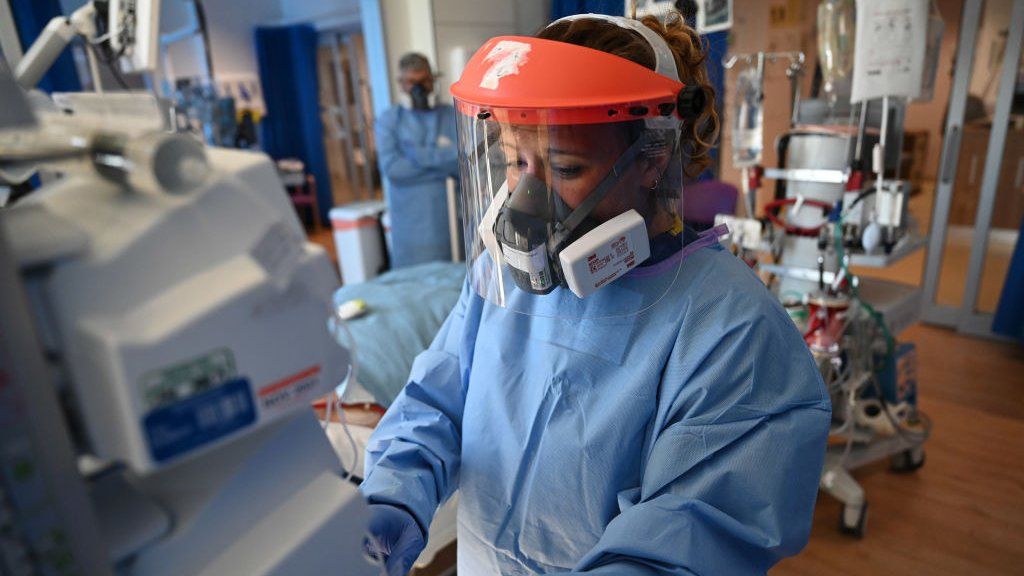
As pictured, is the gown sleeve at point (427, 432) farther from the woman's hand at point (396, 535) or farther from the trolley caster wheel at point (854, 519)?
the trolley caster wheel at point (854, 519)

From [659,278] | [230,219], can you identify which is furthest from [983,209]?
[230,219]

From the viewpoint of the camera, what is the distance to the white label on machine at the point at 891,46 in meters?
2.22

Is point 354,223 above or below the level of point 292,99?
below

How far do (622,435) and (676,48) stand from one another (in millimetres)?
609

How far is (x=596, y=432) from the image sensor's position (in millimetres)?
904

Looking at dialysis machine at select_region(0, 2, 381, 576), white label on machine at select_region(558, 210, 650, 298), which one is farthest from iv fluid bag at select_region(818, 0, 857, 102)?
dialysis machine at select_region(0, 2, 381, 576)

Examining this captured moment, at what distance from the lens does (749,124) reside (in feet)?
8.90

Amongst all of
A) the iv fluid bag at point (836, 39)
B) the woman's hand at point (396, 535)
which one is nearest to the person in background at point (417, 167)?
the iv fluid bag at point (836, 39)

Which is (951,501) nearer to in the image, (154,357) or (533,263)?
(533,263)

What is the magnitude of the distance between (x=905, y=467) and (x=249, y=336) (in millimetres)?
2942

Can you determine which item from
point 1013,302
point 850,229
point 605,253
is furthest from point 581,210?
point 1013,302

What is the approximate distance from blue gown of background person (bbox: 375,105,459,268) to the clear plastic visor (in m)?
3.13

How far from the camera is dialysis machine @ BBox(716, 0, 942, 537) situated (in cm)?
225

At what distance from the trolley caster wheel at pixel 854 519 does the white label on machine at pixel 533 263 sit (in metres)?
1.89
